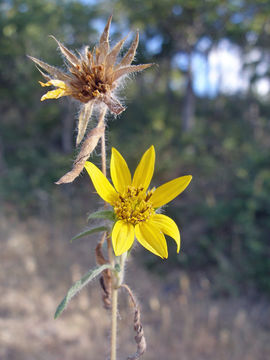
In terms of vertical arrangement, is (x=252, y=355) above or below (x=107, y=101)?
below

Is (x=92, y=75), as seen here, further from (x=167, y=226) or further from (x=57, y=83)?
(x=167, y=226)

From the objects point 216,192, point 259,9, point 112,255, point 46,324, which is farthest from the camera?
point 259,9

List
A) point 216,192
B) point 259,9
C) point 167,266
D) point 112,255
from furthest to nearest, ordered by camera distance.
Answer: point 259,9 < point 216,192 < point 167,266 < point 112,255

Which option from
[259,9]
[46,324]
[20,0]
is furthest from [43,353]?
[259,9]

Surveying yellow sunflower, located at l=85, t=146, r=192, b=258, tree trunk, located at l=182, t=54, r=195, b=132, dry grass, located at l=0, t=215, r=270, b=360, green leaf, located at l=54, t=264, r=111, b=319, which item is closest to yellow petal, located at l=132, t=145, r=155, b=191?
yellow sunflower, located at l=85, t=146, r=192, b=258

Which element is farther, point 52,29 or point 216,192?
point 52,29

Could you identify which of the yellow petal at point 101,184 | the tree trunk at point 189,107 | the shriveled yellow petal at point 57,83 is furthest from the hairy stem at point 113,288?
the tree trunk at point 189,107

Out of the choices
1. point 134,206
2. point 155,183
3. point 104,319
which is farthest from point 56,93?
point 155,183

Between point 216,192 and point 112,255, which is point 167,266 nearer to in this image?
point 216,192
